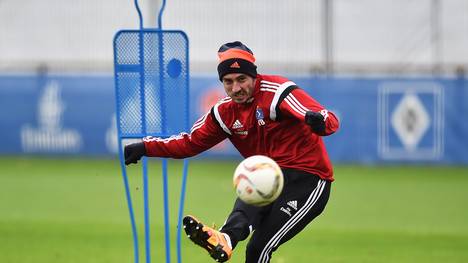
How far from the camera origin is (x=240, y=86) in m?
7.68

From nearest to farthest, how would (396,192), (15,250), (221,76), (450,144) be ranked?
(221,76) → (15,250) → (396,192) → (450,144)

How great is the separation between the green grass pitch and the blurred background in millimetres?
40

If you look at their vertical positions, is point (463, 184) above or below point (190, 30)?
below

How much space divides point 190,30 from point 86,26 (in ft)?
10.1

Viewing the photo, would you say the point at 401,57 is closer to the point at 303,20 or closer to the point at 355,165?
the point at 303,20

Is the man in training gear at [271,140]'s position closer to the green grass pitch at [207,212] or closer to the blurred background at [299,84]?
the green grass pitch at [207,212]

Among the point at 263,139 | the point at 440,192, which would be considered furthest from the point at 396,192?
the point at 263,139

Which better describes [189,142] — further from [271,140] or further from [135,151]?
[271,140]

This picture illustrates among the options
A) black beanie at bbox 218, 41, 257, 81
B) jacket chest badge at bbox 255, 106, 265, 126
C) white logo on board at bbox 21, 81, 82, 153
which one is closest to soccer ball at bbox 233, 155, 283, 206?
jacket chest badge at bbox 255, 106, 265, 126

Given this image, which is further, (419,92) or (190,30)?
(190,30)

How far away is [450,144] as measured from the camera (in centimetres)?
2159

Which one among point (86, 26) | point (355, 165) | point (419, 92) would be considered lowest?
point (355, 165)

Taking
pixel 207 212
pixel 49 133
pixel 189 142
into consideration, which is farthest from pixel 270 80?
pixel 49 133

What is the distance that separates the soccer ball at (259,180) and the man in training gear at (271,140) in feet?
1.55
